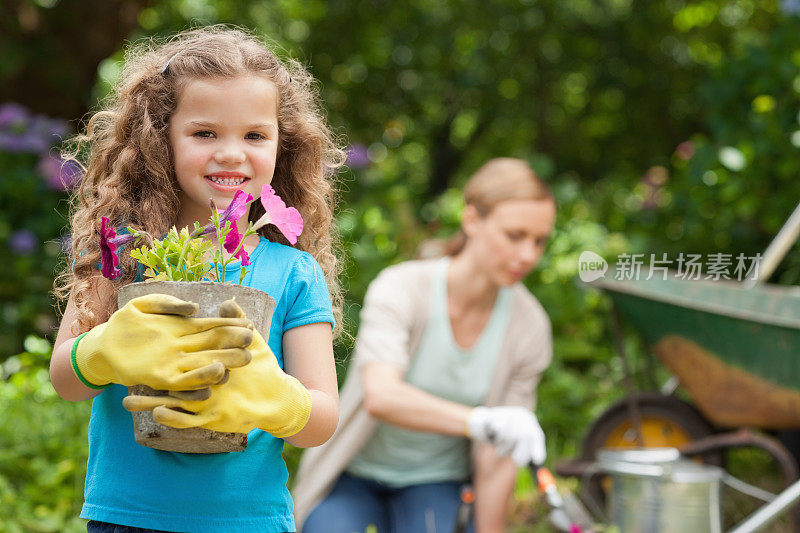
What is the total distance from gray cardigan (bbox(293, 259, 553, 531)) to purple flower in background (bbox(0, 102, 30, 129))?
2.95m

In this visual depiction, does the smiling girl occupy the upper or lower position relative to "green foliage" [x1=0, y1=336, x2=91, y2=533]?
upper

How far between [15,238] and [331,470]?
2.73 m

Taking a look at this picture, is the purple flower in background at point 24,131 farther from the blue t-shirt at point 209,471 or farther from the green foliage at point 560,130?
the blue t-shirt at point 209,471

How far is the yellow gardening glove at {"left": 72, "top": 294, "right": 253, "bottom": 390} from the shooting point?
929mm

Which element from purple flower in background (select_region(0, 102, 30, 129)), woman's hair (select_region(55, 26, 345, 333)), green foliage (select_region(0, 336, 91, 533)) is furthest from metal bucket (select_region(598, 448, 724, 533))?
purple flower in background (select_region(0, 102, 30, 129))

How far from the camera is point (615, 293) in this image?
2998 millimetres

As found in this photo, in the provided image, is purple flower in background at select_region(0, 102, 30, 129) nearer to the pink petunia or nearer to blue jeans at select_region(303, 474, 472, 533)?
blue jeans at select_region(303, 474, 472, 533)

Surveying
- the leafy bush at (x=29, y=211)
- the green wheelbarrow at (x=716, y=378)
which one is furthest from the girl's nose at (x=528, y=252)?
the leafy bush at (x=29, y=211)

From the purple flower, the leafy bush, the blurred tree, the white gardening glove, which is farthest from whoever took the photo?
the blurred tree

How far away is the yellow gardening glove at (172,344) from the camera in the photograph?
3.05ft

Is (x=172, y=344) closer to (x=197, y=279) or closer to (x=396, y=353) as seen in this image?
(x=197, y=279)

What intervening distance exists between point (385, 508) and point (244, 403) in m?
1.69

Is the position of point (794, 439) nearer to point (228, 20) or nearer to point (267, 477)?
point (267, 477)

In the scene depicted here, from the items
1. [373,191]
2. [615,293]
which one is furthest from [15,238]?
[615,293]
